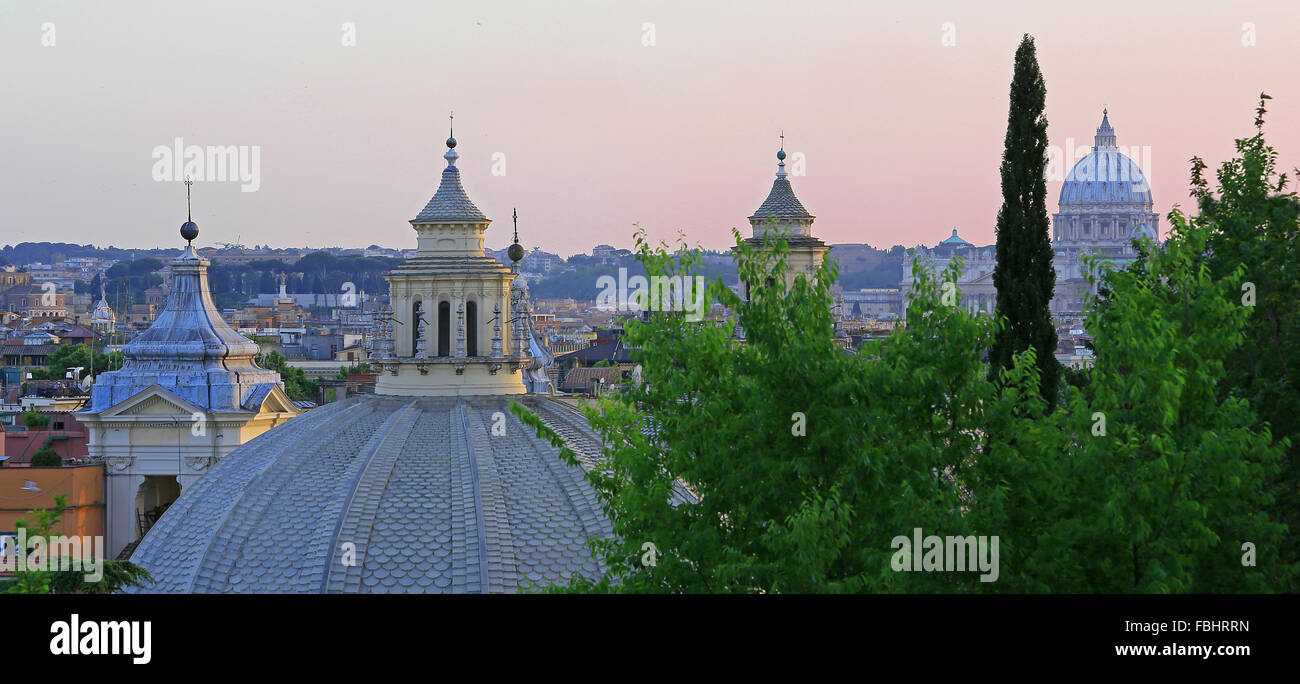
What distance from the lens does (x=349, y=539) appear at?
2353cm

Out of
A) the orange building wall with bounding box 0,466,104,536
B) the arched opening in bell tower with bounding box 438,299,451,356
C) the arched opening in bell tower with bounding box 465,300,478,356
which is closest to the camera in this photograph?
the arched opening in bell tower with bounding box 465,300,478,356

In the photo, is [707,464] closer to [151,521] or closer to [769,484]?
[769,484]

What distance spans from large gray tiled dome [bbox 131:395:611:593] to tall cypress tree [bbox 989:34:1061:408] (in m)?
Result: 7.08

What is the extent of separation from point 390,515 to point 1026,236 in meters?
10.1

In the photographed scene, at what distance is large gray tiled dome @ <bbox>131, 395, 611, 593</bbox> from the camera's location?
23156 mm

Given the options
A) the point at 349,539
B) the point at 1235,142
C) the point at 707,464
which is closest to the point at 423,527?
the point at 349,539

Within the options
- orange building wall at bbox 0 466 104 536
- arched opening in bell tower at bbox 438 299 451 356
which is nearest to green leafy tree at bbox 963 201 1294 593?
arched opening in bell tower at bbox 438 299 451 356

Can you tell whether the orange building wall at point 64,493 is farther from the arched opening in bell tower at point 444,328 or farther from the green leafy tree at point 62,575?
the green leafy tree at point 62,575

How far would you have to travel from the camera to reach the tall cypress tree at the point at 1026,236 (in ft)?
63.2

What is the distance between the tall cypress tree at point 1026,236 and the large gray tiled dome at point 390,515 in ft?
23.2

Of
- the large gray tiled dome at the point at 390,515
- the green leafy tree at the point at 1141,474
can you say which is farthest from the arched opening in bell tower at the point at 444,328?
the green leafy tree at the point at 1141,474

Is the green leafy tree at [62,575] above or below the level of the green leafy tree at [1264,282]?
below

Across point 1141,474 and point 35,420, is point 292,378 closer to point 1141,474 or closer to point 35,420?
point 35,420

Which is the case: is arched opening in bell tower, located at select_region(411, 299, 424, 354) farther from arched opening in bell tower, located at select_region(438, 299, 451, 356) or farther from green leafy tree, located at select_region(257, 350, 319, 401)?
green leafy tree, located at select_region(257, 350, 319, 401)
